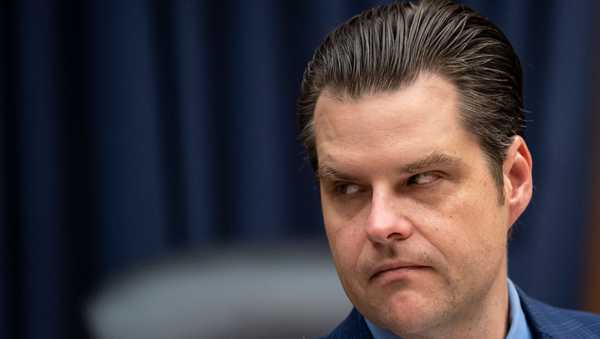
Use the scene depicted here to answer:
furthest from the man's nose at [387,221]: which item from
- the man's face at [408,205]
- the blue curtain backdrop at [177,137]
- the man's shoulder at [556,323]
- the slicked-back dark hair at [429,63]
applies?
the blue curtain backdrop at [177,137]

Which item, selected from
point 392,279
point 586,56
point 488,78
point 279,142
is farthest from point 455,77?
point 586,56

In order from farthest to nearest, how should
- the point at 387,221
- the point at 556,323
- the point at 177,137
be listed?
the point at 177,137, the point at 556,323, the point at 387,221

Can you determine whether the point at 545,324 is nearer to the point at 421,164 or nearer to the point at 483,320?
the point at 483,320

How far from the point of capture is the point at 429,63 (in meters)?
1.11

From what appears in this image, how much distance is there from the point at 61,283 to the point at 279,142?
0.58m

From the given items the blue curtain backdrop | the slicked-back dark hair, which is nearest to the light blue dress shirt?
the slicked-back dark hair

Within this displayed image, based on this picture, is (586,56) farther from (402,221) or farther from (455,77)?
(402,221)

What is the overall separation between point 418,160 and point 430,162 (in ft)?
0.06

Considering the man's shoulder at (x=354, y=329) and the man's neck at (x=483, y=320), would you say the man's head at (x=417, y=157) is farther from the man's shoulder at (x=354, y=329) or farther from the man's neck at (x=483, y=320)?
the man's shoulder at (x=354, y=329)

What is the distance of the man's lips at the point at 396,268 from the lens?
1.05 meters

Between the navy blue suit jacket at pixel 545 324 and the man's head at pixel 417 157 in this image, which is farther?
the navy blue suit jacket at pixel 545 324

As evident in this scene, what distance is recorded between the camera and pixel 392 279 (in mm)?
1048

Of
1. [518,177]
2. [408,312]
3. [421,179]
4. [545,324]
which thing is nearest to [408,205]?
[421,179]

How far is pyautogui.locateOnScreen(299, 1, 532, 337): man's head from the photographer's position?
3.45 feet
